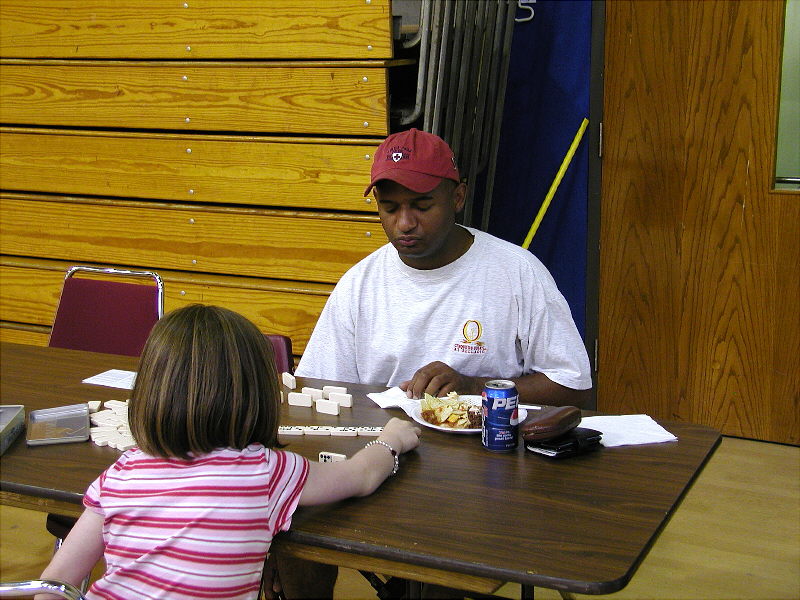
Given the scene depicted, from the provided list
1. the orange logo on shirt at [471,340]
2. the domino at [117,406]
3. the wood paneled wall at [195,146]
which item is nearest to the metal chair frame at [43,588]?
the domino at [117,406]

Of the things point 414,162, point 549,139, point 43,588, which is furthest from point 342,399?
point 549,139

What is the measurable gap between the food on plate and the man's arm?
0.36 ft

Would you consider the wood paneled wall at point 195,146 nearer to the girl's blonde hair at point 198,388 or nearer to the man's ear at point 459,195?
the man's ear at point 459,195

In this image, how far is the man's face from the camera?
2.57 metres

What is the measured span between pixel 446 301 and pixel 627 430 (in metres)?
0.67

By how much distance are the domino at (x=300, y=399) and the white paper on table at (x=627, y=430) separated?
0.64 meters

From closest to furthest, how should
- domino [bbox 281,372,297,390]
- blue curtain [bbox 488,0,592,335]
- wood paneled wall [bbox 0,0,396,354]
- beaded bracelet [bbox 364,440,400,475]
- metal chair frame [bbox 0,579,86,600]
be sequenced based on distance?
1. metal chair frame [bbox 0,579,86,600]
2. beaded bracelet [bbox 364,440,400,475]
3. domino [bbox 281,372,297,390]
4. wood paneled wall [bbox 0,0,396,354]
5. blue curtain [bbox 488,0,592,335]

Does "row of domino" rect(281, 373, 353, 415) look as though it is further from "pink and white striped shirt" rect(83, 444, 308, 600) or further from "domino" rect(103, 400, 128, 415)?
"pink and white striped shirt" rect(83, 444, 308, 600)

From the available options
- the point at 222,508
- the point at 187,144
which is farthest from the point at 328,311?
the point at 187,144

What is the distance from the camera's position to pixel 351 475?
178 centimetres

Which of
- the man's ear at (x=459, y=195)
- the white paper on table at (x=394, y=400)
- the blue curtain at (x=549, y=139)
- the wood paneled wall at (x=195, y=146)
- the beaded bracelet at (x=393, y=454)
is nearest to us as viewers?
the beaded bracelet at (x=393, y=454)

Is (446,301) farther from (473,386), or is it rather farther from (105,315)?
(105,315)

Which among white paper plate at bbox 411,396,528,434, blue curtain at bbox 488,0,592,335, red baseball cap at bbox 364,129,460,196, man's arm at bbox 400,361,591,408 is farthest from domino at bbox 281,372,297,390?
blue curtain at bbox 488,0,592,335

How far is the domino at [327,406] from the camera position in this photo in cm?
230
